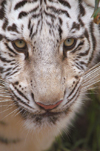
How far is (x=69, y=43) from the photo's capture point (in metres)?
1.53

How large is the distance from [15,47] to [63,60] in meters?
0.25

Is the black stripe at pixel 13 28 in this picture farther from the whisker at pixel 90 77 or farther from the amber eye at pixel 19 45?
the whisker at pixel 90 77

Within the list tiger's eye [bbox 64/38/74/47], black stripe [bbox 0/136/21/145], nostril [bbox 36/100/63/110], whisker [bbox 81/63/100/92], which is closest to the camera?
nostril [bbox 36/100/63/110]

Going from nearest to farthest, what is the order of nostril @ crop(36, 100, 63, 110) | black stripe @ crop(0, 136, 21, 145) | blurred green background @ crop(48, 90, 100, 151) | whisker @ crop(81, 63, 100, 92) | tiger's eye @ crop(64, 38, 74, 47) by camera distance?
1. nostril @ crop(36, 100, 63, 110)
2. tiger's eye @ crop(64, 38, 74, 47)
3. whisker @ crop(81, 63, 100, 92)
4. black stripe @ crop(0, 136, 21, 145)
5. blurred green background @ crop(48, 90, 100, 151)

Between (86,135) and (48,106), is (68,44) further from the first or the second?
(86,135)

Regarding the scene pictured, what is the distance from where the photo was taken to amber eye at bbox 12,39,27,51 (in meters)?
1.46

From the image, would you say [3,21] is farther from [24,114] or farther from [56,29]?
[24,114]

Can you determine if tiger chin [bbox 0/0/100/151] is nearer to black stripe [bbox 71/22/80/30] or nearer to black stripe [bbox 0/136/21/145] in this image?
black stripe [bbox 71/22/80/30]

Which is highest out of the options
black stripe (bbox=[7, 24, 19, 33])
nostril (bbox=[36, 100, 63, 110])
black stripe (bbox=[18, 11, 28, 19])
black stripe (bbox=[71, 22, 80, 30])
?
black stripe (bbox=[18, 11, 28, 19])

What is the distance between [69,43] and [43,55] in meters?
0.18

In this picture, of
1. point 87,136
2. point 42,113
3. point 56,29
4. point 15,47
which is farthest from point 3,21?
point 87,136

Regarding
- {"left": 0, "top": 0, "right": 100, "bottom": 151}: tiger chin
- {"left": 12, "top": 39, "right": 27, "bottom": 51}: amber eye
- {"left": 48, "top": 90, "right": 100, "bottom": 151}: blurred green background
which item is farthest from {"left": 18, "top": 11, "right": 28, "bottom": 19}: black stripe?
{"left": 48, "top": 90, "right": 100, "bottom": 151}: blurred green background

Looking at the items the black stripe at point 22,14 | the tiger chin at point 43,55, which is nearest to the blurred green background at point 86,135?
the tiger chin at point 43,55

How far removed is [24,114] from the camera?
1.65 metres
